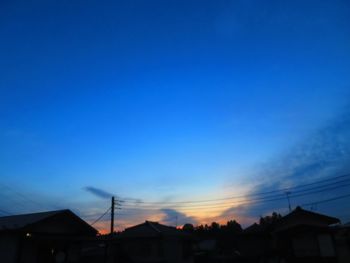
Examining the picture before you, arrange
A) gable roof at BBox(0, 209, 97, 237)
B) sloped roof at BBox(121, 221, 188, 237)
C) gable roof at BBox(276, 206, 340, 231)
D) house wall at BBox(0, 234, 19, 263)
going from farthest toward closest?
sloped roof at BBox(121, 221, 188, 237) < gable roof at BBox(276, 206, 340, 231) < house wall at BBox(0, 234, 19, 263) < gable roof at BBox(0, 209, 97, 237)

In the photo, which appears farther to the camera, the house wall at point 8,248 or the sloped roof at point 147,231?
the sloped roof at point 147,231

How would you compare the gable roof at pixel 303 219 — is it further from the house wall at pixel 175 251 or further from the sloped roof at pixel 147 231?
the sloped roof at pixel 147 231

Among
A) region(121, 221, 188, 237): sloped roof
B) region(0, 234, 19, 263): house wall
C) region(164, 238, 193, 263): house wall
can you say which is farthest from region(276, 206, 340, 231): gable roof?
region(0, 234, 19, 263): house wall

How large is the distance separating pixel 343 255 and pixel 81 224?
28923 mm

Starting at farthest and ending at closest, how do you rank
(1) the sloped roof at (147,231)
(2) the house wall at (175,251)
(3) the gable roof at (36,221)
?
(2) the house wall at (175,251) → (1) the sloped roof at (147,231) → (3) the gable roof at (36,221)

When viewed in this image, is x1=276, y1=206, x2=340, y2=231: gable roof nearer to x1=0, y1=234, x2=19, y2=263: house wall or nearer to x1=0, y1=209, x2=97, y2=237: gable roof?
x1=0, y1=209, x2=97, y2=237: gable roof

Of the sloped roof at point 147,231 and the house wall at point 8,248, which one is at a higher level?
the sloped roof at point 147,231

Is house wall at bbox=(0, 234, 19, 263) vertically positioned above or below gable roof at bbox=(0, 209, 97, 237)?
below

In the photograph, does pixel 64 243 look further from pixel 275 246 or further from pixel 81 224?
pixel 275 246

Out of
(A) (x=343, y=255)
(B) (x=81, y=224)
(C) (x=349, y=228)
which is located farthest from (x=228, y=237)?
(B) (x=81, y=224)

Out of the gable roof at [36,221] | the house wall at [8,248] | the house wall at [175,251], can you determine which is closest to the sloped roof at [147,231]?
the house wall at [175,251]

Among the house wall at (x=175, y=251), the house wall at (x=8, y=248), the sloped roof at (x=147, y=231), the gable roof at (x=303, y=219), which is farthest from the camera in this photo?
the house wall at (x=175, y=251)

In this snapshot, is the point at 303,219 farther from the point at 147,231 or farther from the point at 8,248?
the point at 8,248

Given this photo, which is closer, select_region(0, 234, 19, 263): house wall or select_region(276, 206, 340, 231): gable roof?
select_region(0, 234, 19, 263): house wall
